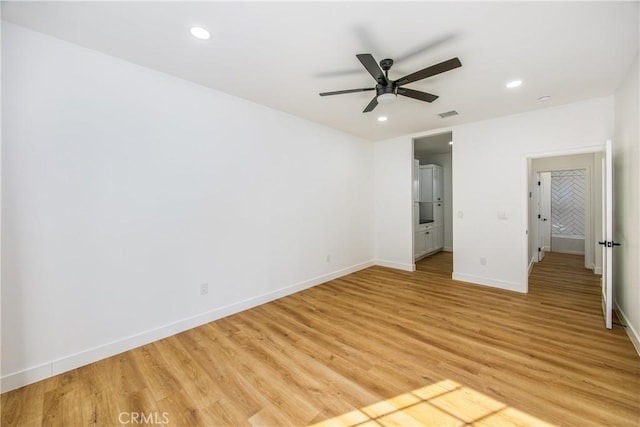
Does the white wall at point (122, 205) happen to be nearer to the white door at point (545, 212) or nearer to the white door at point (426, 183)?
the white door at point (426, 183)

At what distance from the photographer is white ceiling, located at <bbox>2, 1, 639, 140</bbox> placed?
1743 millimetres

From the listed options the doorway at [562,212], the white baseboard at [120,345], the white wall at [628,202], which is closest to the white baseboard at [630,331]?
the white wall at [628,202]

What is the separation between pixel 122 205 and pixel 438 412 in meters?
3.10

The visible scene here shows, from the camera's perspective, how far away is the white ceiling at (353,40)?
1.74m

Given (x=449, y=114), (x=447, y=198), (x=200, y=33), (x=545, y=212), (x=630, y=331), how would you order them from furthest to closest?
1. (x=447, y=198)
2. (x=545, y=212)
3. (x=449, y=114)
4. (x=630, y=331)
5. (x=200, y=33)

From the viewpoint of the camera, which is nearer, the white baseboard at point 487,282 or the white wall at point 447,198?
the white baseboard at point 487,282

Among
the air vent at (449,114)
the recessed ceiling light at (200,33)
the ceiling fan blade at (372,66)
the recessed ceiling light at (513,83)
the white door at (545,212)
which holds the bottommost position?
the white door at (545,212)

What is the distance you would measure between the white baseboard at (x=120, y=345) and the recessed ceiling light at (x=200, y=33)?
2.78m

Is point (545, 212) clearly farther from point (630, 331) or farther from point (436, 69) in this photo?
point (436, 69)

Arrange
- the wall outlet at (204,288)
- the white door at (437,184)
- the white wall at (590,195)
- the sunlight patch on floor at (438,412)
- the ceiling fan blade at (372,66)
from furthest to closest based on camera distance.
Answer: the white door at (437,184), the white wall at (590,195), the wall outlet at (204,288), the ceiling fan blade at (372,66), the sunlight patch on floor at (438,412)

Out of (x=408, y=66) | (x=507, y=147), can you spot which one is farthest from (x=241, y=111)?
(x=507, y=147)

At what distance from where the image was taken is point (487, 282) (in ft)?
13.5

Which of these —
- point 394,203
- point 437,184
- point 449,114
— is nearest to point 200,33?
point 449,114

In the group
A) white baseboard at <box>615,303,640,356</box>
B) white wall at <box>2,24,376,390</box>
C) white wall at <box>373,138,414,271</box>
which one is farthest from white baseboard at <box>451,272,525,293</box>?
white wall at <box>2,24,376,390</box>
